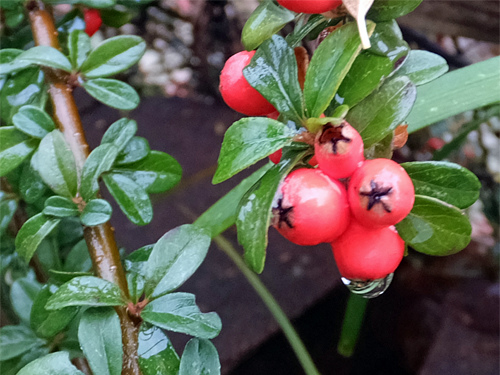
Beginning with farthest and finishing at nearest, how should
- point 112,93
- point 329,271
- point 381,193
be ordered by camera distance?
point 329,271 → point 112,93 → point 381,193

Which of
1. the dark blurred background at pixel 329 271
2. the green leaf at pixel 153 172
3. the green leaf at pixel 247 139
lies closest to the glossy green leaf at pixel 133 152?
the green leaf at pixel 153 172

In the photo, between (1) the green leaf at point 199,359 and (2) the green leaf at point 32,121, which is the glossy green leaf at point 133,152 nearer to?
(2) the green leaf at point 32,121

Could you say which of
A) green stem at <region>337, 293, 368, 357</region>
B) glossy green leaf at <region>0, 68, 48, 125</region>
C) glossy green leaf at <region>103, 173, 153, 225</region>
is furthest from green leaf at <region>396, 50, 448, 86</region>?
green stem at <region>337, 293, 368, 357</region>

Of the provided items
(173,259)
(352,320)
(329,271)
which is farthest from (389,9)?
(329,271)

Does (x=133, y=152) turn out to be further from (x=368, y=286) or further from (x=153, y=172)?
(x=368, y=286)

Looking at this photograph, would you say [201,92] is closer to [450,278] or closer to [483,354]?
[450,278]

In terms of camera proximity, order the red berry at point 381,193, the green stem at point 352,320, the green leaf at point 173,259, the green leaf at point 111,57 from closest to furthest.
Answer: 1. the red berry at point 381,193
2. the green leaf at point 173,259
3. the green leaf at point 111,57
4. the green stem at point 352,320
